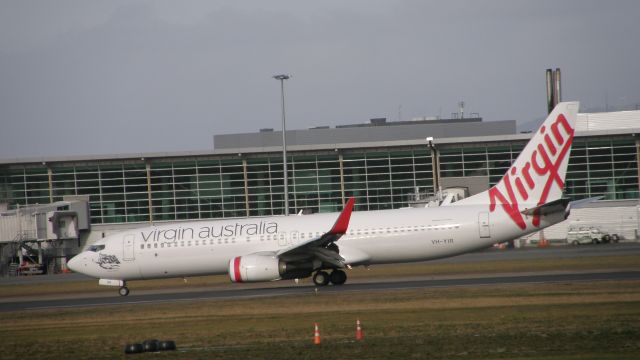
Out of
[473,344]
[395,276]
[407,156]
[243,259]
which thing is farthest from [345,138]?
[473,344]

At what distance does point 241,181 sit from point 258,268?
38.8 meters

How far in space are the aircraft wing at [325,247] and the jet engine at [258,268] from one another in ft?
1.18

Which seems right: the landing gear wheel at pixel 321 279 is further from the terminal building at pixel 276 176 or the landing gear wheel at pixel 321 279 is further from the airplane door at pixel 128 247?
the terminal building at pixel 276 176

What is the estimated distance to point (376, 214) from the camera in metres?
37.0

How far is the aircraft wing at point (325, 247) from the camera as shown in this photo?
3369cm

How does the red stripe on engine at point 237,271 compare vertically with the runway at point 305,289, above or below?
above

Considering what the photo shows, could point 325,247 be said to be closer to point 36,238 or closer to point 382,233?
point 382,233

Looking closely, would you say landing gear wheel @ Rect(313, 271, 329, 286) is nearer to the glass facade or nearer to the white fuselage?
the white fuselage

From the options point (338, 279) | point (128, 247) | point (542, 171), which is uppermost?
point (542, 171)

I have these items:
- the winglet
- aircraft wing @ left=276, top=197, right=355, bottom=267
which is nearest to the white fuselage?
aircraft wing @ left=276, top=197, right=355, bottom=267

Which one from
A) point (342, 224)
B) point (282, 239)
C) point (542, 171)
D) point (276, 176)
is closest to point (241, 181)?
point (276, 176)

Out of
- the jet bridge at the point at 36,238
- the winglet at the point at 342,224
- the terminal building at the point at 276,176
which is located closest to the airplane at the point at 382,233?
the winglet at the point at 342,224

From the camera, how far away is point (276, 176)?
7244cm

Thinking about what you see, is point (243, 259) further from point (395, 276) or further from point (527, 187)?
point (527, 187)
